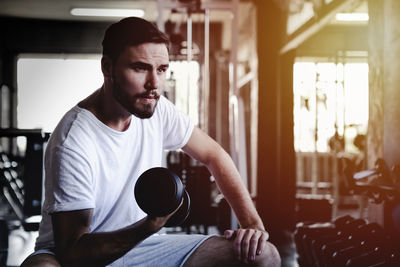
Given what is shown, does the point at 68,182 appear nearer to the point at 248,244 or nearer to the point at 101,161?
the point at 101,161

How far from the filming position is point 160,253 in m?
1.47

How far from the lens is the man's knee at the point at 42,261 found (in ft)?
4.03

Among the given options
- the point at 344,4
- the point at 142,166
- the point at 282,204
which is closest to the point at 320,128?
the point at 282,204

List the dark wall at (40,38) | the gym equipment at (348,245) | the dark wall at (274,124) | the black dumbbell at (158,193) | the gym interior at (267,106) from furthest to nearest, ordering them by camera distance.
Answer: the dark wall at (40,38) < the dark wall at (274,124) < the gym interior at (267,106) < the gym equipment at (348,245) < the black dumbbell at (158,193)

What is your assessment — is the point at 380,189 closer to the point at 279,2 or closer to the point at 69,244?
the point at 69,244

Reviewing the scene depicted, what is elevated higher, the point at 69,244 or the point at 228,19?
the point at 228,19

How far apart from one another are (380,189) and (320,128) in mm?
5241

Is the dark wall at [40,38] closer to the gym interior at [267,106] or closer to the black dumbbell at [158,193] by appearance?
the gym interior at [267,106]

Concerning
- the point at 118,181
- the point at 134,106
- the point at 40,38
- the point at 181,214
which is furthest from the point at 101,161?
the point at 40,38

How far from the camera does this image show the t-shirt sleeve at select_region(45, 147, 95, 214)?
1.23m

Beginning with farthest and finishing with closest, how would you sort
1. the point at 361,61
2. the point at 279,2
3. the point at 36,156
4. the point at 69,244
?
the point at 361,61 → the point at 279,2 → the point at 36,156 → the point at 69,244

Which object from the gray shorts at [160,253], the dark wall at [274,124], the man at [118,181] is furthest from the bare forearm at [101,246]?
the dark wall at [274,124]

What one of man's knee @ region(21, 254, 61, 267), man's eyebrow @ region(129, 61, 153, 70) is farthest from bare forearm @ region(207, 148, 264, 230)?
man's knee @ region(21, 254, 61, 267)

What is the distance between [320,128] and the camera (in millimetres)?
7254
